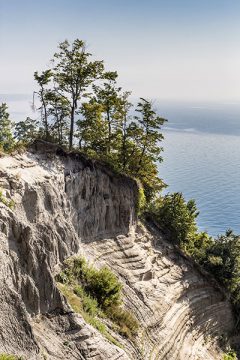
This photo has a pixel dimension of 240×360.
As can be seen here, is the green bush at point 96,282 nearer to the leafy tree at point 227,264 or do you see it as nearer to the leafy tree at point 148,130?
the leafy tree at point 227,264

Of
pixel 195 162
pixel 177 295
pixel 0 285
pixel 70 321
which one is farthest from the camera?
pixel 195 162

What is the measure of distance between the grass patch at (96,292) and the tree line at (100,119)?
1109cm

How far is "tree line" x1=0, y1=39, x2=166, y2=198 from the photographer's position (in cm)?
3459

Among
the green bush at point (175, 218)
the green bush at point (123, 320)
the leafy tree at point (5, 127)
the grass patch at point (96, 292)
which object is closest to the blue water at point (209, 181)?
the leafy tree at point (5, 127)

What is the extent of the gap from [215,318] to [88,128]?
70.3 ft

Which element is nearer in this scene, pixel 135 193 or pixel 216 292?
pixel 135 193

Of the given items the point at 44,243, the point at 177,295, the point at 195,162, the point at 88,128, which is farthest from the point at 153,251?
the point at 195,162

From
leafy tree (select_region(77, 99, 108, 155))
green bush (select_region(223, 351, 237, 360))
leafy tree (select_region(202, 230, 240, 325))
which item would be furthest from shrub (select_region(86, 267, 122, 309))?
leafy tree (select_region(202, 230, 240, 325))

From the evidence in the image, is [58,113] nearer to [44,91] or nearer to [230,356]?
[44,91]

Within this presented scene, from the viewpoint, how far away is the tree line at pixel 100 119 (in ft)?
113

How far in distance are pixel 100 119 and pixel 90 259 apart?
14740mm

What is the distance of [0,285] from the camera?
15.6 metres

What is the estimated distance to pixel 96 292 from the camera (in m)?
24.9

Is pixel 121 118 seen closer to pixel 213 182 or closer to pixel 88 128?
pixel 88 128
